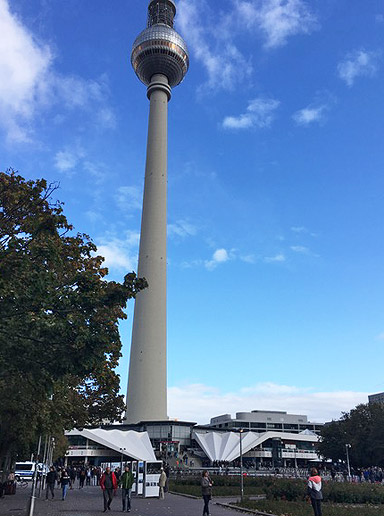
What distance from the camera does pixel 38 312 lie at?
13.1 metres

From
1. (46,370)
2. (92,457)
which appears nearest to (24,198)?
(46,370)

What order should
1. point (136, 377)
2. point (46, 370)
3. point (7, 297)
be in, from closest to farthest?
point (7, 297), point (46, 370), point (136, 377)

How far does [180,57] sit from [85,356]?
92127 millimetres

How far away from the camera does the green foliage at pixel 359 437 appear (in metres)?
59.4

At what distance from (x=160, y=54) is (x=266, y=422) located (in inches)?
4012

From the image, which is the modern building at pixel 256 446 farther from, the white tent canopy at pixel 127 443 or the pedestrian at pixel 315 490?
the pedestrian at pixel 315 490

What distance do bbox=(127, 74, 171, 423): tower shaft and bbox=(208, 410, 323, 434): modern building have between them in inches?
2518

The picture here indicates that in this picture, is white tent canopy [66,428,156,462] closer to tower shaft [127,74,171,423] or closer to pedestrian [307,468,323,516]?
pedestrian [307,468,323,516]

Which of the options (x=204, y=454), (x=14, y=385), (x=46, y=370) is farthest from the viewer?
(x=204, y=454)

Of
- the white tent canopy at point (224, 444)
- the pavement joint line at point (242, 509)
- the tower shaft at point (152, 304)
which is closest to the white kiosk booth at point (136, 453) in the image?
the pavement joint line at point (242, 509)

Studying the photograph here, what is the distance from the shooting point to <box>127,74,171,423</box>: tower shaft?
7644 cm

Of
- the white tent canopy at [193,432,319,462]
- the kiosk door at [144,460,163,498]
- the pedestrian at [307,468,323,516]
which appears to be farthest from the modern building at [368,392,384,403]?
the pedestrian at [307,468,323,516]

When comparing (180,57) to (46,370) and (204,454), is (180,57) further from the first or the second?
(46,370)

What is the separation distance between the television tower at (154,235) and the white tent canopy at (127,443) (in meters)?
31.5
